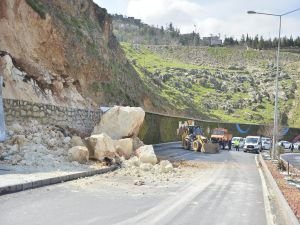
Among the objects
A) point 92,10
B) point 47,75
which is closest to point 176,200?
point 47,75

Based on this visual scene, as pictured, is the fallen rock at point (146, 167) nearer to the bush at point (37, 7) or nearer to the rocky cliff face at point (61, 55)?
the rocky cliff face at point (61, 55)

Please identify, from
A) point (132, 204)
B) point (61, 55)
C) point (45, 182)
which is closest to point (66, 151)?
point (45, 182)

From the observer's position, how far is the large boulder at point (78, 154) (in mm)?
20672

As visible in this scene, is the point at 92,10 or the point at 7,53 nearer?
the point at 7,53

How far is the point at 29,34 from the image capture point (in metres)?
32.8

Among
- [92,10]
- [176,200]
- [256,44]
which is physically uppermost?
[256,44]

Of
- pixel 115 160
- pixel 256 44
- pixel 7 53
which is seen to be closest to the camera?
pixel 115 160

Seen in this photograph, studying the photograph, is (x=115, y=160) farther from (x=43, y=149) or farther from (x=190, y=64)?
(x=190, y=64)

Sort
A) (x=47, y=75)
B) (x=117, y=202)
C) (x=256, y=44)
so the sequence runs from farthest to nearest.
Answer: (x=256, y=44)
(x=47, y=75)
(x=117, y=202)

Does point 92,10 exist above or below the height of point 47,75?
above

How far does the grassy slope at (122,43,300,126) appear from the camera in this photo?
9606 centimetres

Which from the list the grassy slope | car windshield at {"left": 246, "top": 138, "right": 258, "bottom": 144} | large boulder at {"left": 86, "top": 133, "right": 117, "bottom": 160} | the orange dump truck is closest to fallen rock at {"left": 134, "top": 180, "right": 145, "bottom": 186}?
large boulder at {"left": 86, "top": 133, "right": 117, "bottom": 160}

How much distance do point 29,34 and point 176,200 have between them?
22.3 metres

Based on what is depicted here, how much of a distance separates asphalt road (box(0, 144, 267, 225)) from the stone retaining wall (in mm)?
6873
